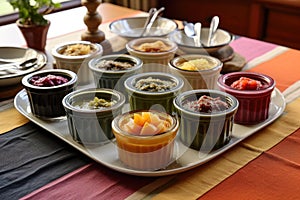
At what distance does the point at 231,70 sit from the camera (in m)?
1.34

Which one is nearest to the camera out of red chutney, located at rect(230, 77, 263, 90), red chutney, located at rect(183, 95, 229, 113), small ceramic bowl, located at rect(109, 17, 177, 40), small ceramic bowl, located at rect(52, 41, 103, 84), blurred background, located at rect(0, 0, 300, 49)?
red chutney, located at rect(183, 95, 229, 113)

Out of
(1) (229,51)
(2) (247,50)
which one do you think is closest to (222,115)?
(1) (229,51)

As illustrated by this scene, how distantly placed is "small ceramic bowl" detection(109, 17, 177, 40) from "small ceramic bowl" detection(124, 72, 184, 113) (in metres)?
0.51

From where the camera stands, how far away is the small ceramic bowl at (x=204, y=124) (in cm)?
92

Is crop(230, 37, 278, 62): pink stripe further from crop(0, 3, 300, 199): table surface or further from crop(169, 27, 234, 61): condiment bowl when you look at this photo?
crop(0, 3, 300, 199): table surface

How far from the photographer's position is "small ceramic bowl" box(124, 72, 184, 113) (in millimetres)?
1020

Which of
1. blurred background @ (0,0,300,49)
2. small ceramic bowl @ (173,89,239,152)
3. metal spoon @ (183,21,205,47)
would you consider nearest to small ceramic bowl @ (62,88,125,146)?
small ceramic bowl @ (173,89,239,152)

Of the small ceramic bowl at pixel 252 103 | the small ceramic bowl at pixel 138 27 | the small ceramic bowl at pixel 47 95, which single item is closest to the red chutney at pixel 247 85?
the small ceramic bowl at pixel 252 103

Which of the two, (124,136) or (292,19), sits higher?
(124,136)

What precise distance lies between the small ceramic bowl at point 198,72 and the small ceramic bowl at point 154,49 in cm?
8

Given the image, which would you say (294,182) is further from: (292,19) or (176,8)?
(176,8)

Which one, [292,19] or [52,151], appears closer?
[52,151]

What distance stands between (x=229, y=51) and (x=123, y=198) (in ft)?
2.42

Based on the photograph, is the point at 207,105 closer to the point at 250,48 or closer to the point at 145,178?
Result: the point at 145,178
